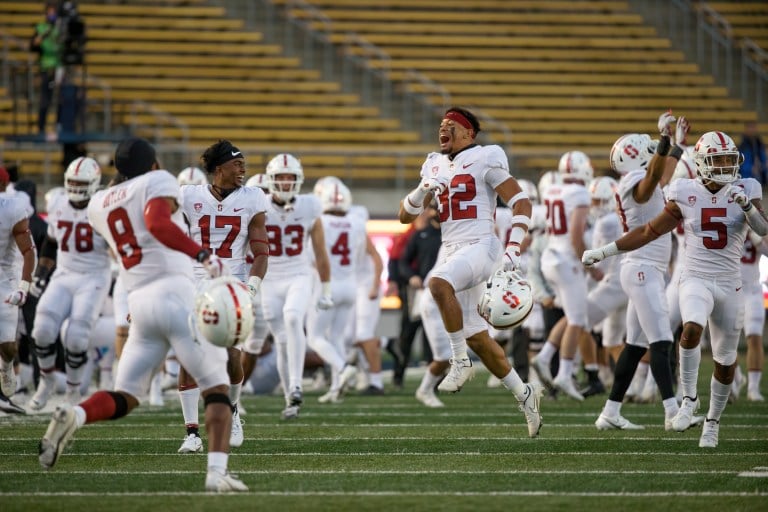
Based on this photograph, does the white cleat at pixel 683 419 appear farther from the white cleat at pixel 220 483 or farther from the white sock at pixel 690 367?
the white cleat at pixel 220 483

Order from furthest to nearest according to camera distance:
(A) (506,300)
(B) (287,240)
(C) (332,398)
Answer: (C) (332,398)
(B) (287,240)
(A) (506,300)

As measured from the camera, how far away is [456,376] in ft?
24.2

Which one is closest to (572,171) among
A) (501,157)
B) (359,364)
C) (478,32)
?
(359,364)

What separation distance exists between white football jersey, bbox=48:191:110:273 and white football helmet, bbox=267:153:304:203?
56.5 inches

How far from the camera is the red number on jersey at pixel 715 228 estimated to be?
770cm

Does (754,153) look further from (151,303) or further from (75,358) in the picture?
(151,303)

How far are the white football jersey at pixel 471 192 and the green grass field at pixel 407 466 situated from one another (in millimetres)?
1226

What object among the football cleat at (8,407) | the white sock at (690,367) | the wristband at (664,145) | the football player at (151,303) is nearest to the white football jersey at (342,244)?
the football cleat at (8,407)

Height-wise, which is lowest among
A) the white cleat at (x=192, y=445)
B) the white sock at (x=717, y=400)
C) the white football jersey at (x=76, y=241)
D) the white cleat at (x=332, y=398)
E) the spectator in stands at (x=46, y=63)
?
the white cleat at (x=332, y=398)

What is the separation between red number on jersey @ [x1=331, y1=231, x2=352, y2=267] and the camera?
1176 centimetres

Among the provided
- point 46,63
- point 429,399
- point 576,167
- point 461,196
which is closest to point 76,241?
point 429,399

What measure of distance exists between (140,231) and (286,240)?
393 centimetres

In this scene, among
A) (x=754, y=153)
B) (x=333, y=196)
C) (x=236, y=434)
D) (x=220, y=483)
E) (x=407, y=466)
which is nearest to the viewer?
(x=220, y=483)

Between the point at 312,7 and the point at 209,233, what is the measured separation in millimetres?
14130
